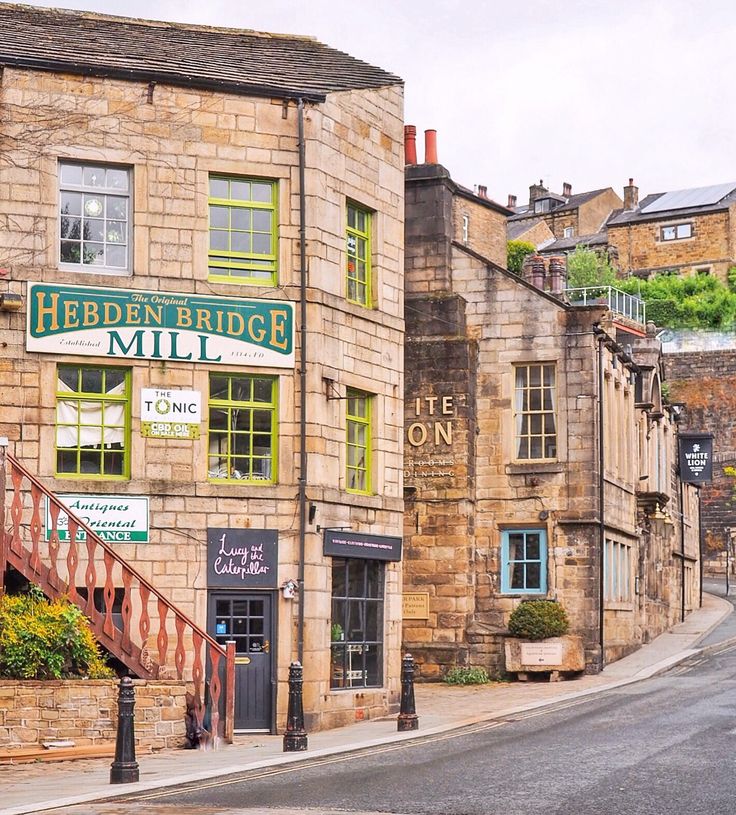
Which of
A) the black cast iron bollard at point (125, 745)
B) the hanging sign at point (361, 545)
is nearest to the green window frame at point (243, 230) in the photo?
the hanging sign at point (361, 545)

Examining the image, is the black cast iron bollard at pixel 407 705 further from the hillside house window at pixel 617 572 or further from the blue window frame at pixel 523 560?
the hillside house window at pixel 617 572

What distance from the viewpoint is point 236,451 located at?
20672 mm

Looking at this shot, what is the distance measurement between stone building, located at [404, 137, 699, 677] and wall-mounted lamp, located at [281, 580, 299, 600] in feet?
28.3

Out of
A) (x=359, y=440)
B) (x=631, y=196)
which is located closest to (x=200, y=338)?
(x=359, y=440)

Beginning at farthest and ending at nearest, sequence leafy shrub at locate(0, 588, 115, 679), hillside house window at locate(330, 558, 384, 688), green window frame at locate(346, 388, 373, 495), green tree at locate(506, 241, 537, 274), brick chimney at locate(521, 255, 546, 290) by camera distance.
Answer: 1. green tree at locate(506, 241, 537, 274)
2. brick chimney at locate(521, 255, 546, 290)
3. green window frame at locate(346, 388, 373, 495)
4. hillside house window at locate(330, 558, 384, 688)
5. leafy shrub at locate(0, 588, 115, 679)

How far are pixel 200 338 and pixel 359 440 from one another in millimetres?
3232

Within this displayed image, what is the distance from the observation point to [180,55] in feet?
72.5

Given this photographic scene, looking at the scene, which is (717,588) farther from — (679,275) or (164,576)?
(164,576)

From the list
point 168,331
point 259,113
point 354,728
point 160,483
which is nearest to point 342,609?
point 354,728

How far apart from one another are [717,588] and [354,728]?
32.9m

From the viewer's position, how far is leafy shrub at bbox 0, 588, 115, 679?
16656mm

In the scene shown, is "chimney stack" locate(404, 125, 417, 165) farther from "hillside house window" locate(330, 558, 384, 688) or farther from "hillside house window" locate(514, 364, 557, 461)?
"hillside house window" locate(330, 558, 384, 688)

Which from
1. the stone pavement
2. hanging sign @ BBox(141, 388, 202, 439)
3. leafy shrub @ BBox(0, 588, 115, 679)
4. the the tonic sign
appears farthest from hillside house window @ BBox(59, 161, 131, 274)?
the stone pavement

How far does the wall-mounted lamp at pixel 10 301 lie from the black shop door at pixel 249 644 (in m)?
4.67
